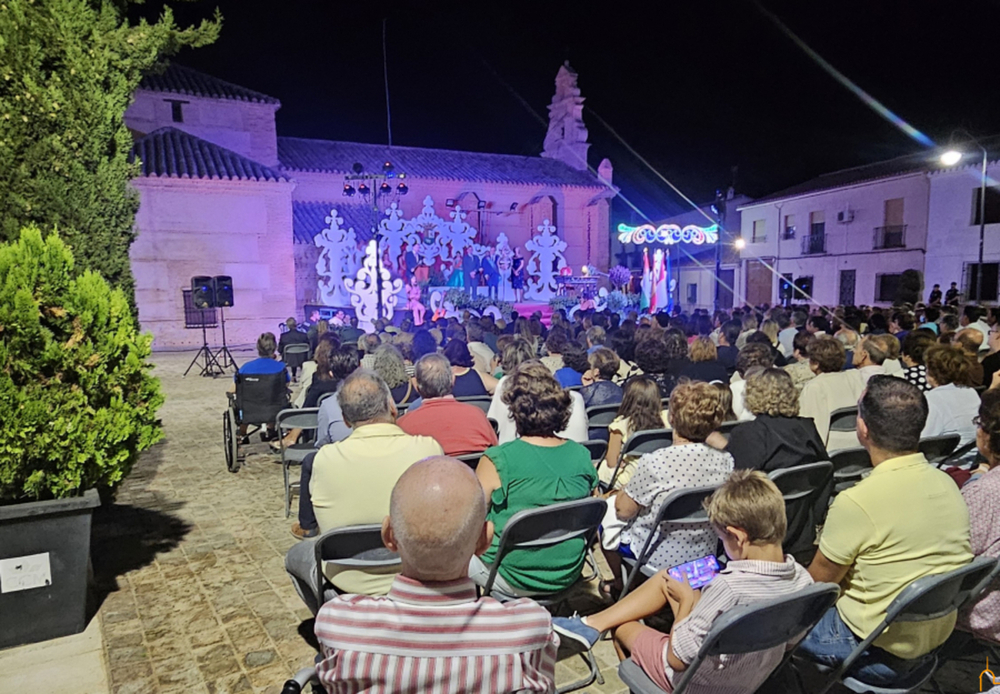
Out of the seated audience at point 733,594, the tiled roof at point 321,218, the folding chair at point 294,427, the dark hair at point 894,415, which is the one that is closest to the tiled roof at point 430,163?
the tiled roof at point 321,218

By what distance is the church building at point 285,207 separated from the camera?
63.8 feet

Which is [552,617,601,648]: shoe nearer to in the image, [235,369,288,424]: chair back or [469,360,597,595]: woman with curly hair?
[469,360,597,595]: woman with curly hair

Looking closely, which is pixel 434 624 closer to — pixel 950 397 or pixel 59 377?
pixel 59 377

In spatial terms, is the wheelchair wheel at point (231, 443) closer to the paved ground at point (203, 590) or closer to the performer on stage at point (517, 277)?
the paved ground at point (203, 590)

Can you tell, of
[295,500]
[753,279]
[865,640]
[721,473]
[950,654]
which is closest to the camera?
[865,640]

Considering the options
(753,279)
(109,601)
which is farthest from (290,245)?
(753,279)

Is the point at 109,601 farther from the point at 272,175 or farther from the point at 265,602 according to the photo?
the point at 272,175

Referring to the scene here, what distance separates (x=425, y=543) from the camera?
1.53 metres

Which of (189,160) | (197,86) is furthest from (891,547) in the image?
(197,86)

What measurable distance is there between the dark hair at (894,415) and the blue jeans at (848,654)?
691mm

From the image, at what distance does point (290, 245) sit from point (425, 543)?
2130cm

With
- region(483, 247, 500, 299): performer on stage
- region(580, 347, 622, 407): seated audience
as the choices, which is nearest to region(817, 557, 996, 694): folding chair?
region(580, 347, 622, 407): seated audience

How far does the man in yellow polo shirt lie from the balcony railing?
2898 cm

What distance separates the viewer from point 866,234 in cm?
2614
